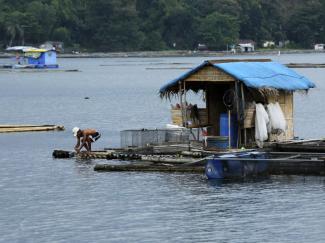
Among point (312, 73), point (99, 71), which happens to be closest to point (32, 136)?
point (312, 73)

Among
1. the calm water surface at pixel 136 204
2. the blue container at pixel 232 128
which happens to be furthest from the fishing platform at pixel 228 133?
the calm water surface at pixel 136 204

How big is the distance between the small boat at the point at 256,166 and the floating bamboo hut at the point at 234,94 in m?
3.27

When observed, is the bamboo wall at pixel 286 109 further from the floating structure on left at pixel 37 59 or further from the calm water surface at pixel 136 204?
the floating structure on left at pixel 37 59

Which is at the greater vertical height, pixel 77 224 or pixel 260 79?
pixel 260 79

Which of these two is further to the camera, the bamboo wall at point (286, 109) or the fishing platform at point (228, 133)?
the bamboo wall at point (286, 109)

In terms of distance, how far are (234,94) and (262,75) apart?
150 cm

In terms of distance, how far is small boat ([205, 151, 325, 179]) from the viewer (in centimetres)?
3697

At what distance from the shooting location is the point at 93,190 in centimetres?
3716

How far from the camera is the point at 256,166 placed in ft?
122

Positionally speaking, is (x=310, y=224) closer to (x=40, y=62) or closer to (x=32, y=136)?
(x=32, y=136)

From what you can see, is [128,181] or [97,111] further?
[97,111]

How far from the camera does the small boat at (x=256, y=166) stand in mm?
36969

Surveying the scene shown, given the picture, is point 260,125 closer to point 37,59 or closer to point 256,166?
point 256,166

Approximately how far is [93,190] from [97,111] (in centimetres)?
4080
